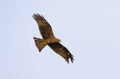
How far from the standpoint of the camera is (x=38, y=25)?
1390 cm

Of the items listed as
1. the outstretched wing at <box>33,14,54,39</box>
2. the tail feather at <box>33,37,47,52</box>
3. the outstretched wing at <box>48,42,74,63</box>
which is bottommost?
the tail feather at <box>33,37,47,52</box>

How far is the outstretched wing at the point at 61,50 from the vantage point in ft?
46.4

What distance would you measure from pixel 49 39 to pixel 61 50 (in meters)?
1.34

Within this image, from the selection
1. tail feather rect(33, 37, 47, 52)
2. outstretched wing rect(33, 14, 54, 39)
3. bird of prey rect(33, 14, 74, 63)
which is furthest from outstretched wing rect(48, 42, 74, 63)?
tail feather rect(33, 37, 47, 52)

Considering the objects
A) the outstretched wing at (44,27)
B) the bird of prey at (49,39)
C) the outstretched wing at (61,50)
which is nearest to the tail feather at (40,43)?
the bird of prey at (49,39)

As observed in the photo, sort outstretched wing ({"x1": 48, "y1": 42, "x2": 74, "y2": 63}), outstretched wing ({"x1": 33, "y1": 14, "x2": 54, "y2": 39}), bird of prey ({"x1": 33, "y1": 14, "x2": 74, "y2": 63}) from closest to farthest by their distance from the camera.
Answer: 1. bird of prey ({"x1": 33, "y1": 14, "x2": 74, "y2": 63})
2. outstretched wing ({"x1": 33, "y1": 14, "x2": 54, "y2": 39})
3. outstretched wing ({"x1": 48, "y1": 42, "x2": 74, "y2": 63})

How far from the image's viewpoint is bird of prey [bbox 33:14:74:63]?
1315 cm

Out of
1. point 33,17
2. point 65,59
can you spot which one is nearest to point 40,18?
point 33,17

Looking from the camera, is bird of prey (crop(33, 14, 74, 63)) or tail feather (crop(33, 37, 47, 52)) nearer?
tail feather (crop(33, 37, 47, 52))

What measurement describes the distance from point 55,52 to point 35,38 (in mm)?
1919

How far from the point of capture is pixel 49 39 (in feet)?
43.5

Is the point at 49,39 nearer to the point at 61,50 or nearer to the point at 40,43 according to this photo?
the point at 40,43

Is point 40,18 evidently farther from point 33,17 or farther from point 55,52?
point 55,52

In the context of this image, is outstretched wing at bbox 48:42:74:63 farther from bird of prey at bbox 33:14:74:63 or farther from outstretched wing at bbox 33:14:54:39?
outstretched wing at bbox 33:14:54:39
